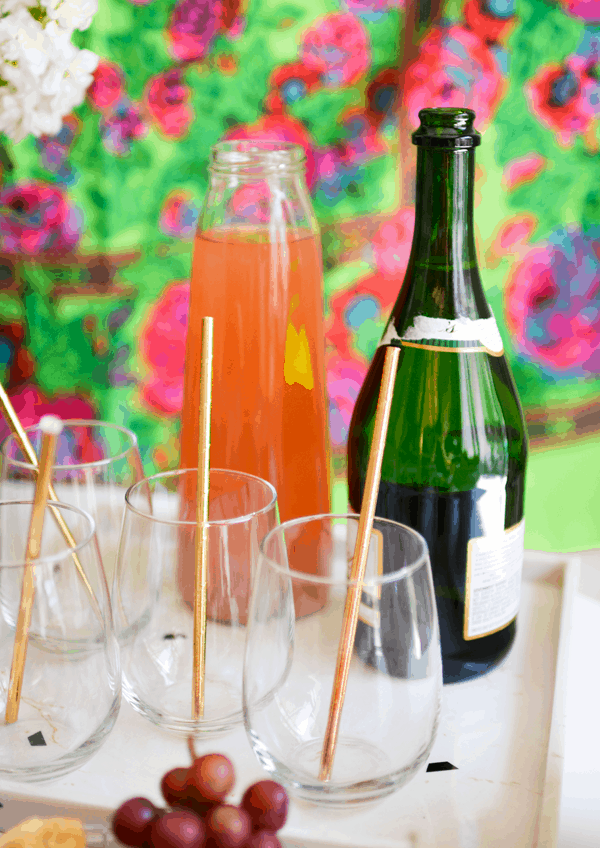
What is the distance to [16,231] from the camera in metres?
1.00

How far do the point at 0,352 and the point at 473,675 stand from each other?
77 centimetres

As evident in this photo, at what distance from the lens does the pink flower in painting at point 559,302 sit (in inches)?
36.5

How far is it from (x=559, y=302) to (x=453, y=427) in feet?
1.58

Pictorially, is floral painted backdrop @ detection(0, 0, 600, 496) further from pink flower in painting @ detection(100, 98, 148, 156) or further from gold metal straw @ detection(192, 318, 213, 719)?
gold metal straw @ detection(192, 318, 213, 719)

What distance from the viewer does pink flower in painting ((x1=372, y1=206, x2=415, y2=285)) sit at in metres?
0.92

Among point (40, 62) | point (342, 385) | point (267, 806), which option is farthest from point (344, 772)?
point (342, 385)

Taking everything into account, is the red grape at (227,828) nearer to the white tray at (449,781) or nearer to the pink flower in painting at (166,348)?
the white tray at (449,781)

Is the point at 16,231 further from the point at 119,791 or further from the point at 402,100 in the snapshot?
the point at 119,791

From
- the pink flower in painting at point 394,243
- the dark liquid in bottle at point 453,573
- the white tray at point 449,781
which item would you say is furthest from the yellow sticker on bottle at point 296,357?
the pink flower in painting at point 394,243

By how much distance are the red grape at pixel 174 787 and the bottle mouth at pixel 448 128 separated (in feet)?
1.14

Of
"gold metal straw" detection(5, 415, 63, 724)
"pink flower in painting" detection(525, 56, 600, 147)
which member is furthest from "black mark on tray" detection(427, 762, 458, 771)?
"pink flower in painting" detection(525, 56, 600, 147)

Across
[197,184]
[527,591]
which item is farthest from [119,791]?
[197,184]

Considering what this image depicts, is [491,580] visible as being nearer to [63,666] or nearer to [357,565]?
[357,565]

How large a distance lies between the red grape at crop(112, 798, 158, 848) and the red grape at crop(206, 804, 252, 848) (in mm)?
28
